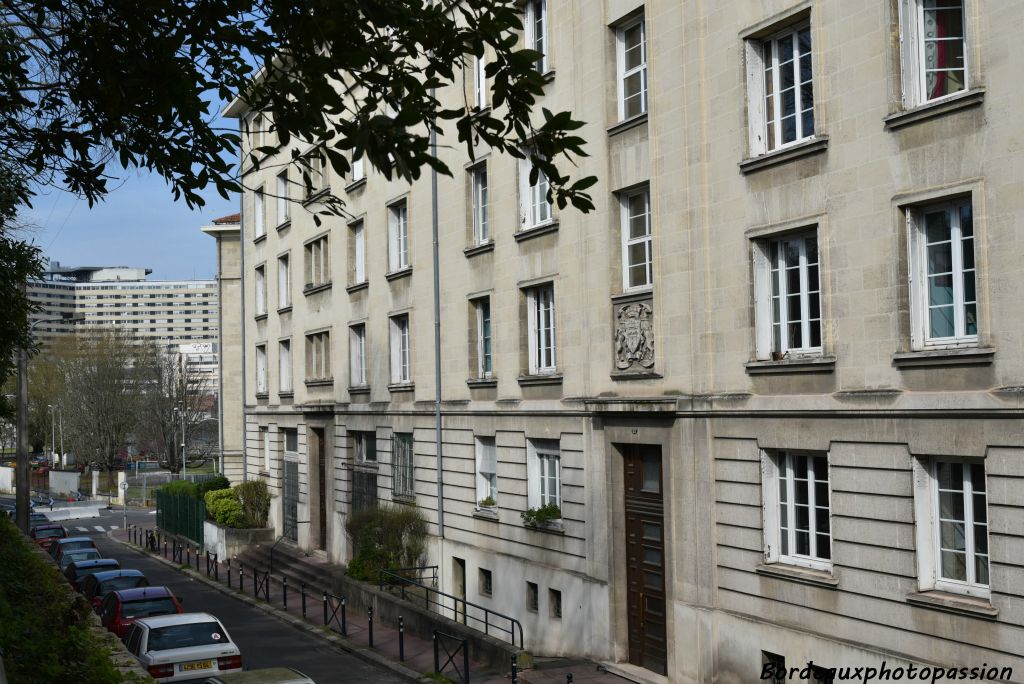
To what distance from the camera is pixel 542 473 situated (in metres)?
24.5

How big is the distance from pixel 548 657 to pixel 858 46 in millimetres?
12938

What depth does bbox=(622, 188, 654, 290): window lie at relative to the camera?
20.7m

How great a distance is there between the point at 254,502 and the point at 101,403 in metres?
57.2

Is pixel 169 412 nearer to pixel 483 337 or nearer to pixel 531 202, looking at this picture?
pixel 483 337

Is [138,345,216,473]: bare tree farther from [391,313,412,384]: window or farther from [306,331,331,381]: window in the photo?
[391,313,412,384]: window

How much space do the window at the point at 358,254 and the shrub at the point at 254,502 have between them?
494 inches

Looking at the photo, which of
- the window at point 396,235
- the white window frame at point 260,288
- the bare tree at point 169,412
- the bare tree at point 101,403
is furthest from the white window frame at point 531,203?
the bare tree at point 101,403

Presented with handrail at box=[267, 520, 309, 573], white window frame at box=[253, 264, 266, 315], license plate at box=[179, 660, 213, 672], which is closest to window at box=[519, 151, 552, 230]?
license plate at box=[179, 660, 213, 672]

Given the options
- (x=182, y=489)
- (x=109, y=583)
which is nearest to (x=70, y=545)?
(x=182, y=489)

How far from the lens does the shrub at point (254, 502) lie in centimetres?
4350

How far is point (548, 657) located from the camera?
22.4 meters

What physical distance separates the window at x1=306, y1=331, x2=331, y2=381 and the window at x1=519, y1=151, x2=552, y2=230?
14.3 m

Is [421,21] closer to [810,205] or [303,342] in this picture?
[810,205]

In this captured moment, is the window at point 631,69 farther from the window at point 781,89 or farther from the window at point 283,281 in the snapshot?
the window at point 283,281
